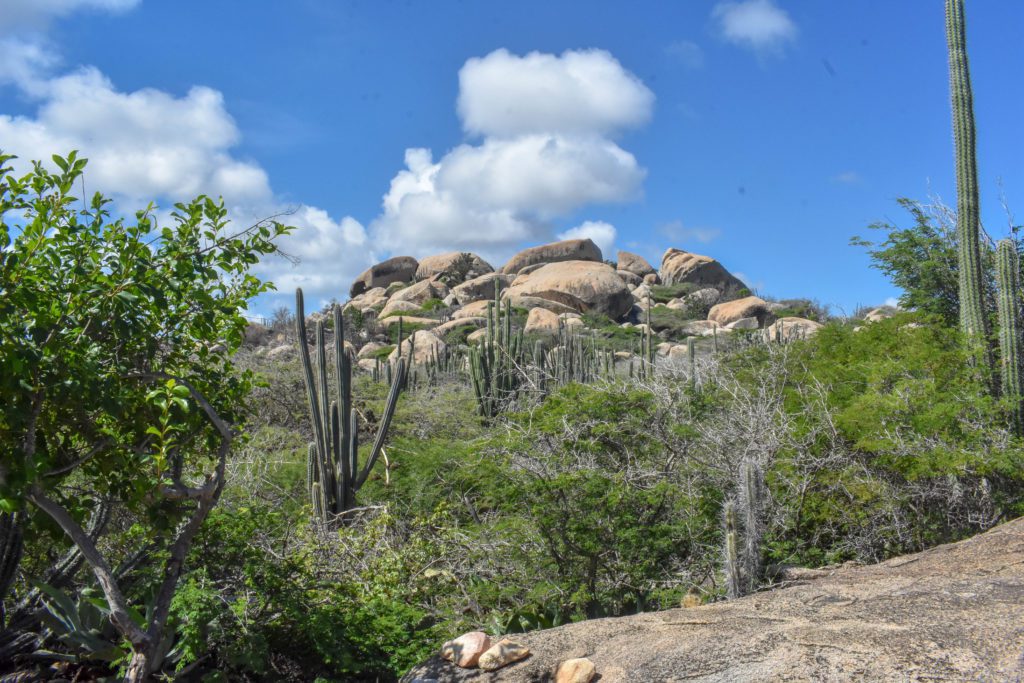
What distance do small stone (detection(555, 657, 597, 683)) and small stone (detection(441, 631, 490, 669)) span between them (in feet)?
1.81

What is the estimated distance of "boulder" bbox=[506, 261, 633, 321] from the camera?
42.3 m

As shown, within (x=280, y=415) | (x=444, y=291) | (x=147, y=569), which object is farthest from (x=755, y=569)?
(x=444, y=291)

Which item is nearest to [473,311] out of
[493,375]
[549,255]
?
[549,255]

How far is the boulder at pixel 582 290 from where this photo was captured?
4234cm

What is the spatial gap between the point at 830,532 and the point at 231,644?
5.89m

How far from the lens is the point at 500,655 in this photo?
4.56 m

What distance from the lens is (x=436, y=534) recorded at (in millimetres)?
8656

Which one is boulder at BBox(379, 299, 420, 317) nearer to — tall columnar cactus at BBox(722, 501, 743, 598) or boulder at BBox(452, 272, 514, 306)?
boulder at BBox(452, 272, 514, 306)

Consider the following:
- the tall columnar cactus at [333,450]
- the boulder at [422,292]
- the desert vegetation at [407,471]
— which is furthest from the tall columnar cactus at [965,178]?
the boulder at [422,292]

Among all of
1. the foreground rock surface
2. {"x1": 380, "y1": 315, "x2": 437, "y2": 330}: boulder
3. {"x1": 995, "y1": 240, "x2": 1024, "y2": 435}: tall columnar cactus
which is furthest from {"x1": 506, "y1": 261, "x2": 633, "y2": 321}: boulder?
the foreground rock surface

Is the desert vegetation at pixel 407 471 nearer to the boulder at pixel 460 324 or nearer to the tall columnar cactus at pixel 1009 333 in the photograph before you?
the tall columnar cactus at pixel 1009 333

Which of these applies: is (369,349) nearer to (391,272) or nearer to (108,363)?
(391,272)

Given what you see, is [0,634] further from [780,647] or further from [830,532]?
[830,532]

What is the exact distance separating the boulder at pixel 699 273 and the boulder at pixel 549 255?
5.33 m
